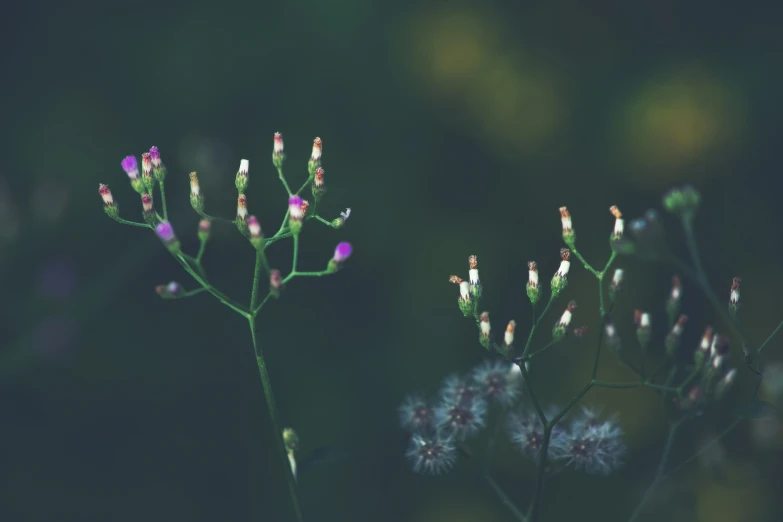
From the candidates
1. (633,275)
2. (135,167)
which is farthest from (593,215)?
(135,167)

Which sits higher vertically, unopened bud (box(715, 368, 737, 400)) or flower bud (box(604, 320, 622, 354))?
flower bud (box(604, 320, 622, 354))

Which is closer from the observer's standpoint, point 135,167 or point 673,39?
point 135,167

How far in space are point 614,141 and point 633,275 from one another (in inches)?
18.3

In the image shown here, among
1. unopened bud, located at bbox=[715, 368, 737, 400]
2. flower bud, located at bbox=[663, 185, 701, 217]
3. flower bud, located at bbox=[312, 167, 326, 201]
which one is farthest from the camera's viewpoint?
flower bud, located at bbox=[312, 167, 326, 201]

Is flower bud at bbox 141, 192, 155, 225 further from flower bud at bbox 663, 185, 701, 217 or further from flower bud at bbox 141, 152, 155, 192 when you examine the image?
flower bud at bbox 663, 185, 701, 217

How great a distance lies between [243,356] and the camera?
9.39ft

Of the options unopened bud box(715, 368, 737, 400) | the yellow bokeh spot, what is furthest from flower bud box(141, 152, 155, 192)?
the yellow bokeh spot

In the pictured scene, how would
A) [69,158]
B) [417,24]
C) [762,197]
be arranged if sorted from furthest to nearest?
[762,197]
[417,24]
[69,158]

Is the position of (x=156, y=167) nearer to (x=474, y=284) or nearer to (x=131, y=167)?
(x=131, y=167)

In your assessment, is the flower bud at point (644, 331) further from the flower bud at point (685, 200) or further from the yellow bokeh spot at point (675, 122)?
the yellow bokeh spot at point (675, 122)

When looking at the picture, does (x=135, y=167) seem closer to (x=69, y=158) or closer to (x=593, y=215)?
(x=69, y=158)

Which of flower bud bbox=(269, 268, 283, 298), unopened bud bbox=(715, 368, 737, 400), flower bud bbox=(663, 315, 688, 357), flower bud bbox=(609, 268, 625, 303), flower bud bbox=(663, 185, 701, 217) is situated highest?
flower bud bbox=(269, 268, 283, 298)

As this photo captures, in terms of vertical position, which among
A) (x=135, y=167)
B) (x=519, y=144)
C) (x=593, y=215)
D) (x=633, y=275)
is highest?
(x=519, y=144)

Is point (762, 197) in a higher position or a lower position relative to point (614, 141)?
lower
